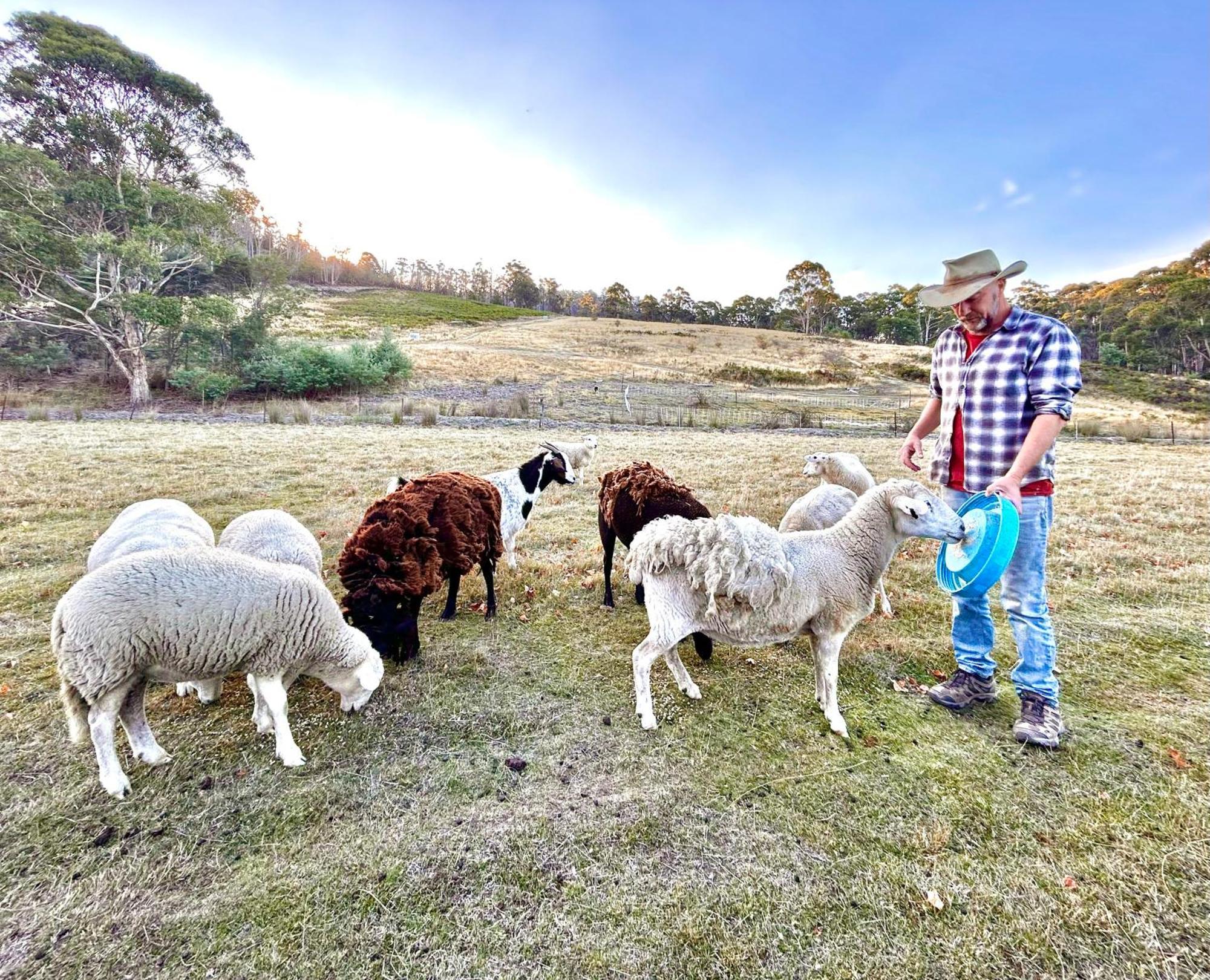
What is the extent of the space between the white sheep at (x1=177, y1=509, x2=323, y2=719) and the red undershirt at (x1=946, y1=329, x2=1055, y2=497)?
4.97 meters

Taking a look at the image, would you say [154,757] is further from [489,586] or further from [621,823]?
[621,823]

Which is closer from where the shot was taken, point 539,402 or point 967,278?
point 967,278

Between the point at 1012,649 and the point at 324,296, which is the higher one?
the point at 324,296

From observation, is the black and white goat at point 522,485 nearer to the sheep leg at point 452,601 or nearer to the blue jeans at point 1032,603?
the sheep leg at point 452,601

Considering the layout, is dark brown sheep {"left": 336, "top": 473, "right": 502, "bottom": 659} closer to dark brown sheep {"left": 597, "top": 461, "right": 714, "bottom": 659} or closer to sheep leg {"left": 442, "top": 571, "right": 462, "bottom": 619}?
sheep leg {"left": 442, "top": 571, "right": 462, "bottom": 619}

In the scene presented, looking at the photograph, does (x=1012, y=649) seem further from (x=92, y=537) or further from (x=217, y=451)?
(x=217, y=451)

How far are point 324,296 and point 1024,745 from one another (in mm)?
98044

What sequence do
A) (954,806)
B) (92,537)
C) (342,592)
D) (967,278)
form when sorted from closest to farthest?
(954,806) < (967,278) < (342,592) < (92,537)

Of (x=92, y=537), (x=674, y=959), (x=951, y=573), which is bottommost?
(x=674, y=959)

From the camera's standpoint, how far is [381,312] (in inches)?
2852

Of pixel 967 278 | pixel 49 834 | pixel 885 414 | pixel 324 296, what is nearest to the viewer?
pixel 49 834

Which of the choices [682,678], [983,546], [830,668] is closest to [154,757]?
[682,678]

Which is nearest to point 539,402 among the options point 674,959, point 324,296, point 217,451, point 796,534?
point 217,451

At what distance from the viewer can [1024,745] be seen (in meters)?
3.23
